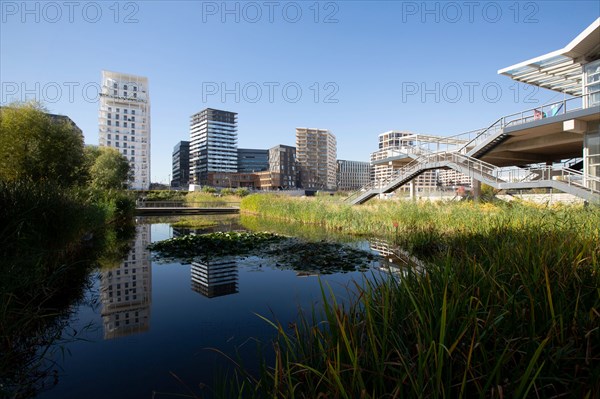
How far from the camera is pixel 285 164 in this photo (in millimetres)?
139500

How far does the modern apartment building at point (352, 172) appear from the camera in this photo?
540 ft

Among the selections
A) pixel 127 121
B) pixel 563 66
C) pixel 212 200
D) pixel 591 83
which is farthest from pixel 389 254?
pixel 127 121

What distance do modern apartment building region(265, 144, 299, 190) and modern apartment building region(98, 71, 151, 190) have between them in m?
50.0

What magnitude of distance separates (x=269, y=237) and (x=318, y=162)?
136167 millimetres

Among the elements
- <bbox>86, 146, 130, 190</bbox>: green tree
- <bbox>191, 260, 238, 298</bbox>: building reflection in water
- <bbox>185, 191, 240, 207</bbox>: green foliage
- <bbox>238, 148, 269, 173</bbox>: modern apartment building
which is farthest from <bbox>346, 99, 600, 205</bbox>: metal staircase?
<bbox>238, 148, 269, 173</bbox>: modern apartment building

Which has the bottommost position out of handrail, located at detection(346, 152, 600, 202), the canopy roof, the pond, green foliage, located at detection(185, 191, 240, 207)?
the pond

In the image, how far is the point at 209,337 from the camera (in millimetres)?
4102

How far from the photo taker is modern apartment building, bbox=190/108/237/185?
134750 millimetres

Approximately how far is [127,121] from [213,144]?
4424 centimetres

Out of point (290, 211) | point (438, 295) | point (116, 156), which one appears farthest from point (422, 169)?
point (116, 156)

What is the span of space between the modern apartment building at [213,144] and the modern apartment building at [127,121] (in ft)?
118

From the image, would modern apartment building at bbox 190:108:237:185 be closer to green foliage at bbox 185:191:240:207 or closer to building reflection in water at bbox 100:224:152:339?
green foliage at bbox 185:191:240:207

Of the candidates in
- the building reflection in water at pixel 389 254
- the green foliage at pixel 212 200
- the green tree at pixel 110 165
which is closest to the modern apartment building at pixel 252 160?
A: the green tree at pixel 110 165

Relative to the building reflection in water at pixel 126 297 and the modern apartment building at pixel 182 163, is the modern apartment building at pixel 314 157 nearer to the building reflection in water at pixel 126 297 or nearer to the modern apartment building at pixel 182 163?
the modern apartment building at pixel 182 163
